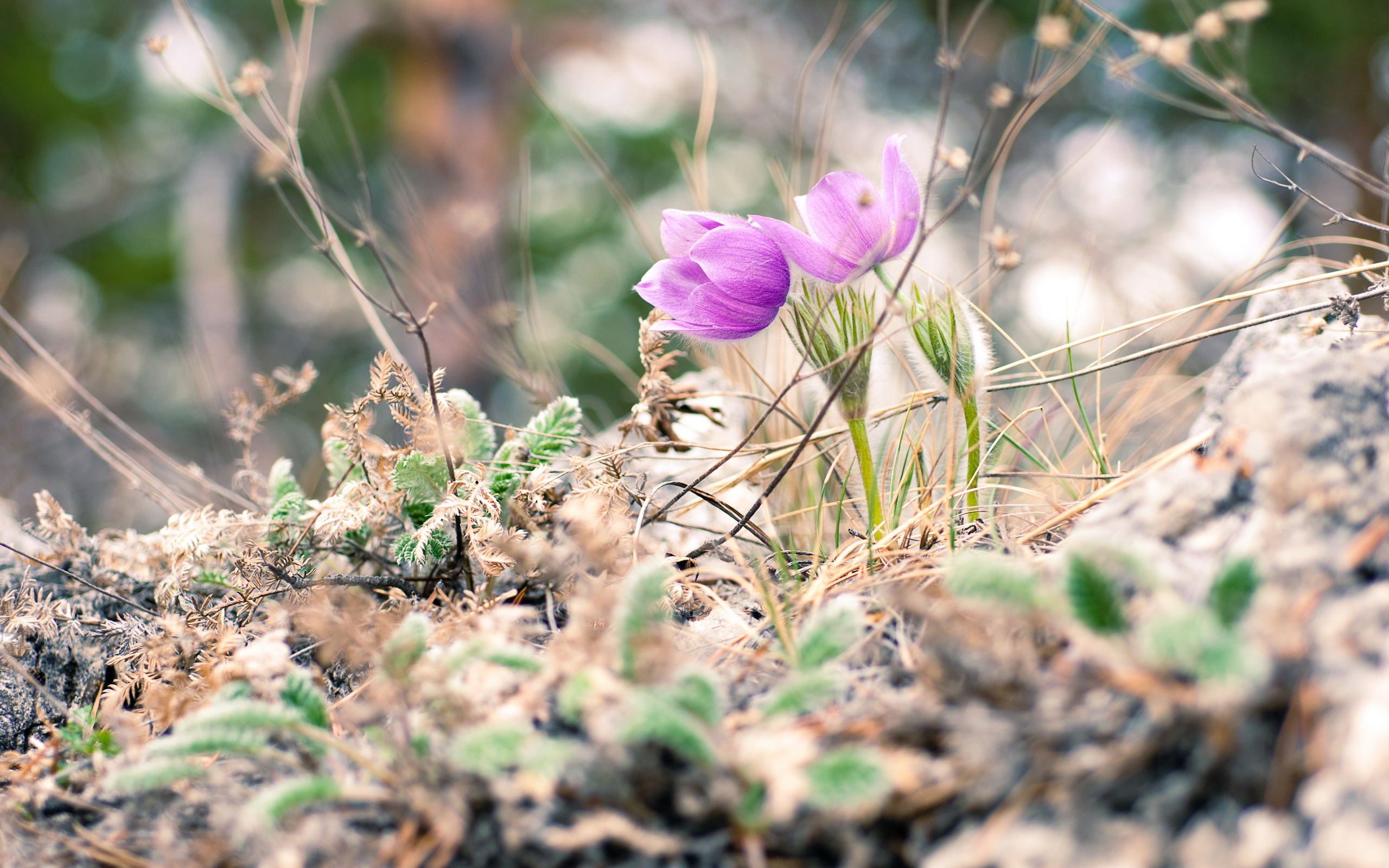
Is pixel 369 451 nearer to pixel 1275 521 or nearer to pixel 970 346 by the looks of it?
pixel 970 346

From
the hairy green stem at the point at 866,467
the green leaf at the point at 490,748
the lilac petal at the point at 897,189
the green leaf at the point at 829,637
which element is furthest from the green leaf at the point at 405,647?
the lilac petal at the point at 897,189

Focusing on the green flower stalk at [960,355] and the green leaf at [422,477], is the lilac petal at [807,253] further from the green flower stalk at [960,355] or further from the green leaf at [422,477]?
the green leaf at [422,477]

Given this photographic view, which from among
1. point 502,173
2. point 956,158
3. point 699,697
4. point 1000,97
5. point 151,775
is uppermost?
point 502,173

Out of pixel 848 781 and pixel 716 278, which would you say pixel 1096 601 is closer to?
pixel 848 781

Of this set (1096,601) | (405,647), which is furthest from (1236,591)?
(405,647)

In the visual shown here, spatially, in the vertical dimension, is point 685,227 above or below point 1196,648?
above

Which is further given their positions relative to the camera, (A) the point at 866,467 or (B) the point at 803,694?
(A) the point at 866,467

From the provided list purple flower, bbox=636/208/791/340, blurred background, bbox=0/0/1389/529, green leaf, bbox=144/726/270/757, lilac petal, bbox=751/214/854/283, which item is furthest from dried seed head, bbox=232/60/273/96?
green leaf, bbox=144/726/270/757
